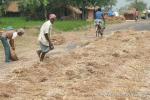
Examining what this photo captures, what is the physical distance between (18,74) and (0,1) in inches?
1656

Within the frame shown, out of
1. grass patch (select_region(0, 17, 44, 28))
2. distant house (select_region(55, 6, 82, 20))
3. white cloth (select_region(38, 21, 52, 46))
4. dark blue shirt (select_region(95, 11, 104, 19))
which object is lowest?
distant house (select_region(55, 6, 82, 20))

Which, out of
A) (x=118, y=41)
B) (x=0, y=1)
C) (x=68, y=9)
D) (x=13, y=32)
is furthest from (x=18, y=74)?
(x=68, y=9)

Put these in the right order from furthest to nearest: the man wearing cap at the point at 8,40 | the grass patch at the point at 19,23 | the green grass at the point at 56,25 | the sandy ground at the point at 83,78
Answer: the grass patch at the point at 19,23
the green grass at the point at 56,25
the man wearing cap at the point at 8,40
the sandy ground at the point at 83,78

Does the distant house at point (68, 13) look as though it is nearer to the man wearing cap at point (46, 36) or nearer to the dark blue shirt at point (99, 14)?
the dark blue shirt at point (99, 14)

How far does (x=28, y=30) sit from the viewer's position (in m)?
38.5

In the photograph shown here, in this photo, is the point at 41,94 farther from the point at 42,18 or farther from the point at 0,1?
the point at 42,18

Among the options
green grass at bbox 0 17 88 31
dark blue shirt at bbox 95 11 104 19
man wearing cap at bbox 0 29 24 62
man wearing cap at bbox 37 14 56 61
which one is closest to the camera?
man wearing cap at bbox 37 14 56 61

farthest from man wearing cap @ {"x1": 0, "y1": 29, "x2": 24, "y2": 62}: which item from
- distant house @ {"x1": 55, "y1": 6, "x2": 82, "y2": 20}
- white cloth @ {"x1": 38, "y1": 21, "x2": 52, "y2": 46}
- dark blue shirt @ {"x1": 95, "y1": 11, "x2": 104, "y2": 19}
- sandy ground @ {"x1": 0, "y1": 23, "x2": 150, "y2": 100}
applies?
distant house @ {"x1": 55, "y1": 6, "x2": 82, "y2": 20}

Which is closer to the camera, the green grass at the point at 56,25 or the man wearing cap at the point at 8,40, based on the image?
the man wearing cap at the point at 8,40

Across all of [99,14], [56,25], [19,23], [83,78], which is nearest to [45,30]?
[83,78]

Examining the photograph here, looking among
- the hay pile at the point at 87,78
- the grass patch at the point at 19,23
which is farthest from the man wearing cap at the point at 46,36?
the grass patch at the point at 19,23

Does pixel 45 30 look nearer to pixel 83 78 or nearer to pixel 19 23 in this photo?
pixel 83 78

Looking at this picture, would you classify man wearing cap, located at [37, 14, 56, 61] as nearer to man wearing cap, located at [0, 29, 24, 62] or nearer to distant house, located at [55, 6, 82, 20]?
man wearing cap, located at [0, 29, 24, 62]

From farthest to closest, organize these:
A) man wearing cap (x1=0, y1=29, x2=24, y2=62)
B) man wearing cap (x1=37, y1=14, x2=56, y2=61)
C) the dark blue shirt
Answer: the dark blue shirt
man wearing cap (x1=0, y1=29, x2=24, y2=62)
man wearing cap (x1=37, y1=14, x2=56, y2=61)
